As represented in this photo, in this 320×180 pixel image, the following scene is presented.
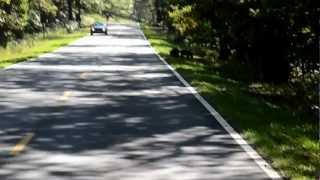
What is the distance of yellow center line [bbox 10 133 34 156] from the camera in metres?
10.6

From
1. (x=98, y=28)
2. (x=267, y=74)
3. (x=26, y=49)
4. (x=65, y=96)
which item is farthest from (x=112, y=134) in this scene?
(x=98, y=28)

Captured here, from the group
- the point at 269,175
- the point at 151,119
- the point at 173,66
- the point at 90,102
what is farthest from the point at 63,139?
the point at 173,66

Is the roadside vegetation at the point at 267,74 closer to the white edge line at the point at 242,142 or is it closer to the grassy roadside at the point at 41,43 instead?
the white edge line at the point at 242,142

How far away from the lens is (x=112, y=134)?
1239 cm

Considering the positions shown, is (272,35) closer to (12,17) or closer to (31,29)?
(12,17)

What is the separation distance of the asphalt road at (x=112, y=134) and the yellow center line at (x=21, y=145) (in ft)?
0.10

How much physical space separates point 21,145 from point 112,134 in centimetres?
179

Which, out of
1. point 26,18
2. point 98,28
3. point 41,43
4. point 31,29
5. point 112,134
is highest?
point 112,134

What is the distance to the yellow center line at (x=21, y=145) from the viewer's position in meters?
10.6

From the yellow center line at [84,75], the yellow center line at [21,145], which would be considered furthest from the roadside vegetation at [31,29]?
the yellow center line at [21,145]

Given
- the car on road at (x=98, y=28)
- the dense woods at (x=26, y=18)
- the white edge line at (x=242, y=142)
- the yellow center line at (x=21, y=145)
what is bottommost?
the car on road at (x=98, y=28)

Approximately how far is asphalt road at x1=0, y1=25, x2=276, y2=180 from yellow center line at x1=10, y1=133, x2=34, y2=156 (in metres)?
0.03

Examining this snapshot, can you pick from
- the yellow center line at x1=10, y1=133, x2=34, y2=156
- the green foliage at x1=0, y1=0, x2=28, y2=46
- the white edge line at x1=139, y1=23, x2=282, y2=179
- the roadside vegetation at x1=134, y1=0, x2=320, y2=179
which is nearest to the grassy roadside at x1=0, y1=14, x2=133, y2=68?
the green foliage at x1=0, y1=0, x2=28, y2=46

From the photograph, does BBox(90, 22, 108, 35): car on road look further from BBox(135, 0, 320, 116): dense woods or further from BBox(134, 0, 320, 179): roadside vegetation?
BBox(135, 0, 320, 116): dense woods
